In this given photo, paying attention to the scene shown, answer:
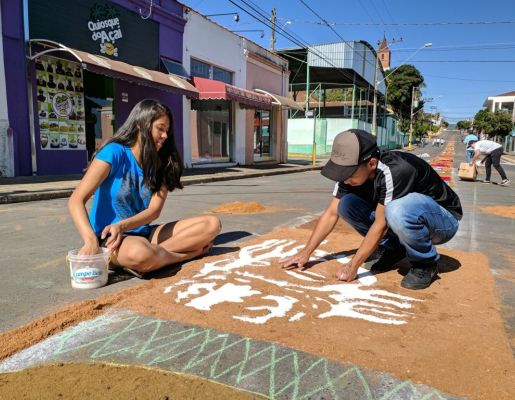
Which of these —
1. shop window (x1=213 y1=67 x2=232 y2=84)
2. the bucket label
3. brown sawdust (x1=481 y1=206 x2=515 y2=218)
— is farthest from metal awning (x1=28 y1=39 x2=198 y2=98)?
brown sawdust (x1=481 y1=206 x2=515 y2=218)

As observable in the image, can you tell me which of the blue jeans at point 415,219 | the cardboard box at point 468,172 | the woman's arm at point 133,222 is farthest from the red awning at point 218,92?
the blue jeans at point 415,219

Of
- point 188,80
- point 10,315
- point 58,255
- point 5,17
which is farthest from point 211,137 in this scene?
point 10,315

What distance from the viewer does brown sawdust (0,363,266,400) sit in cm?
183

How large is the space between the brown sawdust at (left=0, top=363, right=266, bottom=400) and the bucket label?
112 cm

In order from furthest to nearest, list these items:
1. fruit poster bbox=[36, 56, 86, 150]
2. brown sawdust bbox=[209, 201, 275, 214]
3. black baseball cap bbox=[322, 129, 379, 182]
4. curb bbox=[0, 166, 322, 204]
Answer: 1. fruit poster bbox=[36, 56, 86, 150]
2. curb bbox=[0, 166, 322, 204]
3. brown sawdust bbox=[209, 201, 275, 214]
4. black baseball cap bbox=[322, 129, 379, 182]

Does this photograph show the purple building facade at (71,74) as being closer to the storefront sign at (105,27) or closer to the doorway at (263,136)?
the storefront sign at (105,27)

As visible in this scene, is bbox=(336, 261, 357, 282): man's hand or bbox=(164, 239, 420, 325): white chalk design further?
bbox=(336, 261, 357, 282): man's hand

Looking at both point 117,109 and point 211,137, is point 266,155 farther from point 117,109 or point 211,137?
point 117,109

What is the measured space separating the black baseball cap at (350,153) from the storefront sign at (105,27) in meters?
10.9

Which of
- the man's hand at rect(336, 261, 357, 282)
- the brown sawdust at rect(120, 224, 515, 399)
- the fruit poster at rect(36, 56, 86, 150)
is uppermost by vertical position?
the fruit poster at rect(36, 56, 86, 150)

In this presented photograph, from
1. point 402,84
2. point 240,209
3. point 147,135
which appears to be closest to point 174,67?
point 240,209

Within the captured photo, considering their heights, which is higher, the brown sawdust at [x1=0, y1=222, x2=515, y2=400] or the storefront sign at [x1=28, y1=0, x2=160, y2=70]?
the storefront sign at [x1=28, y1=0, x2=160, y2=70]

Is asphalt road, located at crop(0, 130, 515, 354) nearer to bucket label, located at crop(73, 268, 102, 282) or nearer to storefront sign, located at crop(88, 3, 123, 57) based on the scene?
bucket label, located at crop(73, 268, 102, 282)

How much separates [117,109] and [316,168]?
9931 mm
